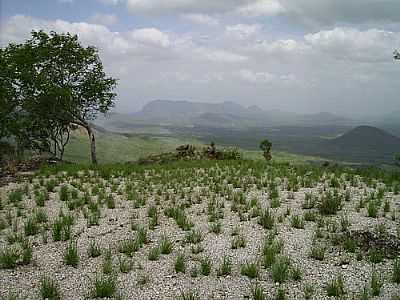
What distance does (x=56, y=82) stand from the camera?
3556cm

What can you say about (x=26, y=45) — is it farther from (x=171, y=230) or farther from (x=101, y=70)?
(x=171, y=230)

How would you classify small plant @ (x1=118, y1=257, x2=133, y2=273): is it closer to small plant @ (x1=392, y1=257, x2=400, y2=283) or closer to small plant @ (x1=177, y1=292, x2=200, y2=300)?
small plant @ (x1=177, y1=292, x2=200, y2=300)

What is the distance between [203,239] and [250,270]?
2578mm

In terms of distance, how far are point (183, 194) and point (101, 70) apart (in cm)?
2530

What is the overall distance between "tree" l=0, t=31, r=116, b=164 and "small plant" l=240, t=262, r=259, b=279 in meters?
28.1

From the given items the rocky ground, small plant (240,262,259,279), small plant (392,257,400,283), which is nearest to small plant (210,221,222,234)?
the rocky ground

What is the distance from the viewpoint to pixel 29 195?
626 inches

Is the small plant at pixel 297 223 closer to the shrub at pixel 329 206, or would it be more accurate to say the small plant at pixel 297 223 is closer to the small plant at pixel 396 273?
the shrub at pixel 329 206

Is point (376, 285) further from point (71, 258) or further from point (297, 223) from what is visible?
point (71, 258)

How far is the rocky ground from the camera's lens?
8234 mm

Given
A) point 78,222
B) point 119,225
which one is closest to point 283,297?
point 119,225

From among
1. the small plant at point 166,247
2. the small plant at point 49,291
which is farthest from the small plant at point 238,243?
the small plant at point 49,291

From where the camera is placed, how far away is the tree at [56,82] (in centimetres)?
3444

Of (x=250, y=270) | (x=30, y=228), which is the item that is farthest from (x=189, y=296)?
(x=30, y=228)
